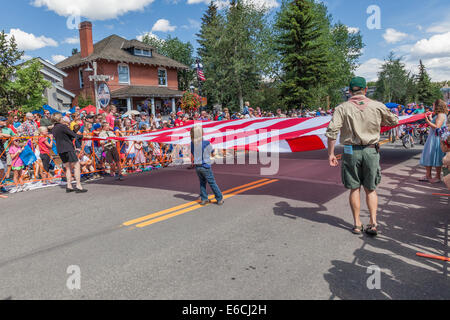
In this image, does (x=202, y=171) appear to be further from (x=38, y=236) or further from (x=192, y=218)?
(x=38, y=236)

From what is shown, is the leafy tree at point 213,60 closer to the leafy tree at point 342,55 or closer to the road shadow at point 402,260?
the leafy tree at point 342,55

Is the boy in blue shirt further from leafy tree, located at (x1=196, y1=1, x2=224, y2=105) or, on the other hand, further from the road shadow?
leafy tree, located at (x1=196, y1=1, x2=224, y2=105)

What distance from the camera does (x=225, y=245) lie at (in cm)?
425

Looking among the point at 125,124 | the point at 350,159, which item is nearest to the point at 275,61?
the point at 125,124

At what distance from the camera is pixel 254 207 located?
6.01 m

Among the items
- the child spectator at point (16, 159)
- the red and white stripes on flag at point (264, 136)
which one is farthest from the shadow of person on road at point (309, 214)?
the child spectator at point (16, 159)

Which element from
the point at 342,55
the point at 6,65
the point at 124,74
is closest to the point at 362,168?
the point at 6,65

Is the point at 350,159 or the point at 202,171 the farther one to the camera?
the point at 202,171

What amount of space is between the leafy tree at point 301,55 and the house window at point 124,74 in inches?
636

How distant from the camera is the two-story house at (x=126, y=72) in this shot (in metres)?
30.8

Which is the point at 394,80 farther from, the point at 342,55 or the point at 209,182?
the point at 209,182

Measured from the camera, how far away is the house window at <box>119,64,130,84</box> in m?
32.0

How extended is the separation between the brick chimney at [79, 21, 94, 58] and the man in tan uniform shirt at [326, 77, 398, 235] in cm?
3315

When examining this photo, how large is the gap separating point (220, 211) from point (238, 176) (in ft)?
11.1
